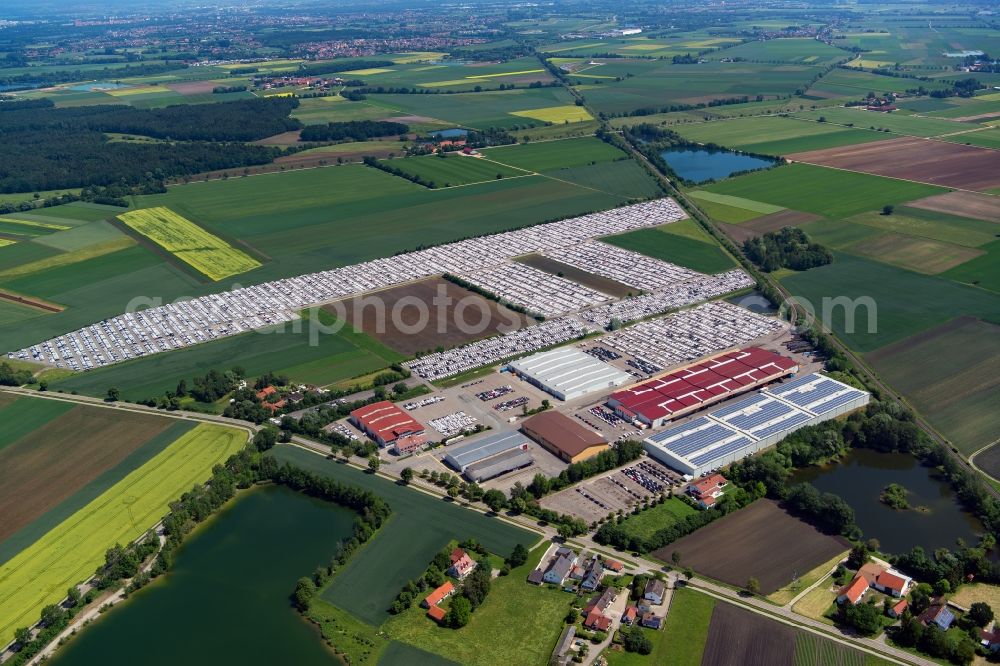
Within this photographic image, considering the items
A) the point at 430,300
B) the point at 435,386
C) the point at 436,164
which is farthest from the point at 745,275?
the point at 436,164

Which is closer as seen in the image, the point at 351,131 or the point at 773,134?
the point at 773,134

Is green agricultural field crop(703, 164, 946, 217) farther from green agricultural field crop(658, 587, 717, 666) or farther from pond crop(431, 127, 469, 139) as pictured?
green agricultural field crop(658, 587, 717, 666)

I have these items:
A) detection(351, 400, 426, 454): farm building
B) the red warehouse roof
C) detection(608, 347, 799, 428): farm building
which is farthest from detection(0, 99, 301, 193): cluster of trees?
detection(608, 347, 799, 428): farm building

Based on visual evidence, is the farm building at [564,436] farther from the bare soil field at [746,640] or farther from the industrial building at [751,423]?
the bare soil field at [746,640]

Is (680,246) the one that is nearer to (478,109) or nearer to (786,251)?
(786,251)

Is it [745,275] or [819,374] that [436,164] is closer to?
[745,275]

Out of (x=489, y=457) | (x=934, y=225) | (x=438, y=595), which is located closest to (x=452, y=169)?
(x=934, y=225)
